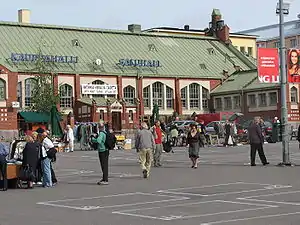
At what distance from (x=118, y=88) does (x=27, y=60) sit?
34.2ft

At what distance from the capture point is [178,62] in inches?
3152

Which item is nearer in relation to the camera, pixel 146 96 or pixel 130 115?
pixel 130 115

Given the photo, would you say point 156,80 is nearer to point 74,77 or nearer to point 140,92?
point 140,92

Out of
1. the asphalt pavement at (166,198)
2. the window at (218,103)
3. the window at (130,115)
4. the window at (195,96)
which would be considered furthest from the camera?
the window at (218,103)

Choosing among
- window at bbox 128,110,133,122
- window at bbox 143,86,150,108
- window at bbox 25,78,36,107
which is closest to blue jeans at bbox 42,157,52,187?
window at bbox 25,78,36,107

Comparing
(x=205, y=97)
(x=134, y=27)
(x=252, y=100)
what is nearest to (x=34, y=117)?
(x=205, y=97)

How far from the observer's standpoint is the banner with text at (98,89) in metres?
71.2

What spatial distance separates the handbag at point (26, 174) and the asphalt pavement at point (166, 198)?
43 centimetres

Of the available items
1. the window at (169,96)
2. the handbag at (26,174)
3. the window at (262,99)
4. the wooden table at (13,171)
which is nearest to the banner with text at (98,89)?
the window at (169,96)

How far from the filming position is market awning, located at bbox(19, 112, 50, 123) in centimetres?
6504

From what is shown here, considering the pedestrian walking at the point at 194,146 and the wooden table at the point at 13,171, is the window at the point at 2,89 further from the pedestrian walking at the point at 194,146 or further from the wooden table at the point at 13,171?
the wooden table at the point at 13,171

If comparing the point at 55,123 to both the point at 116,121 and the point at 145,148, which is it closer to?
the point at 116,121

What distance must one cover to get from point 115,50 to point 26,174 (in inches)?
2249

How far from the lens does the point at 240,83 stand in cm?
7781
